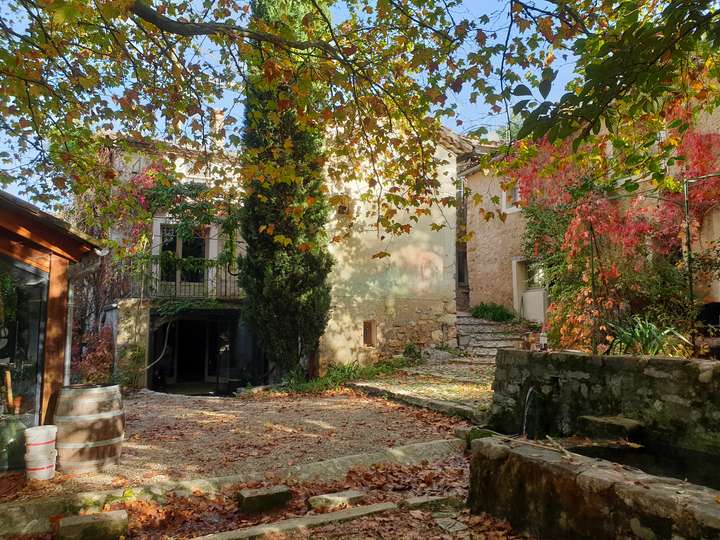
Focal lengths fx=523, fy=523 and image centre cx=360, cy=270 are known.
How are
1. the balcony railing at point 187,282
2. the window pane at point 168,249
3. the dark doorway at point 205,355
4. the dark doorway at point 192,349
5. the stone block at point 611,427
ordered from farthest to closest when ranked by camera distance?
1. the dark doorway at point 192,349
2. the dark doorway at point 205,355
3. the window pane at point 168,249
4. the balcony railing at point 187,282
5. the stone block at point 611,427

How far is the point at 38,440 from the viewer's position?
14.8ft

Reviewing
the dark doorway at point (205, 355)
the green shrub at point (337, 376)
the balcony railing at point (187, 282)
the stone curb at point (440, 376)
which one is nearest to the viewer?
the stone curb at point (440, 376)

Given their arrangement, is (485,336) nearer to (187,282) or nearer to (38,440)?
(187,282)

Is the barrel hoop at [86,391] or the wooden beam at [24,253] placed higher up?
the wooden beam at [24,253]

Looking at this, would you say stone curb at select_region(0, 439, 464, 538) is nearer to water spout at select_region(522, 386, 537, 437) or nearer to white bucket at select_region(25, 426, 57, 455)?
white bucket at select_region(25, 426, 57, 455)

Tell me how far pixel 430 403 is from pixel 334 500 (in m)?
3.61

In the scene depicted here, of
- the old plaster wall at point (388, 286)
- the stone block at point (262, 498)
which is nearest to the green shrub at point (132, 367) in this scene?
the old plaster wall at point (388, 286)

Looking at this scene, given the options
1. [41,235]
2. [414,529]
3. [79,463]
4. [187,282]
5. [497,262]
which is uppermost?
[497,262]

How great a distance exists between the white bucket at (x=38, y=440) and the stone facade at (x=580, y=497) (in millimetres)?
3593

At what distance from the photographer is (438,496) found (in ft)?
14.1

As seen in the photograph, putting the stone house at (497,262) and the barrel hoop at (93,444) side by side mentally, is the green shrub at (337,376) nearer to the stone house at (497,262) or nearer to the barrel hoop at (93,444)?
the stone house at (497,262)

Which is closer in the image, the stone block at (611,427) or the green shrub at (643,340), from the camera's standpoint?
the stone block at (611,427)

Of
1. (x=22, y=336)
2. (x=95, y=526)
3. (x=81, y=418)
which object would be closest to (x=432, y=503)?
(x=95, y=526)

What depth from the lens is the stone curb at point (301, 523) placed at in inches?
141
